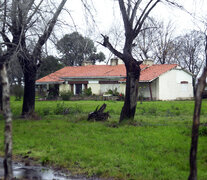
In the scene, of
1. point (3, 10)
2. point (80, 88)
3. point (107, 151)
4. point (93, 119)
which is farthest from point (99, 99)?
point (107, 151)

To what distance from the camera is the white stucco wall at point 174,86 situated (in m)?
34.2

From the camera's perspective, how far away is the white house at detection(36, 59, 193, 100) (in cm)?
3406

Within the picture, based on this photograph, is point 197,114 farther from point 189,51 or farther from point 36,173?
point 189,51

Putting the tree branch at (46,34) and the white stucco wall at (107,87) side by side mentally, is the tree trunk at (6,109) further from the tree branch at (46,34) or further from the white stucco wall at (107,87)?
the white stucco wall at (107,87)

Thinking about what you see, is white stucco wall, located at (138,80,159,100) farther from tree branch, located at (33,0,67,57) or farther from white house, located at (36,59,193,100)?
tree branch, located at (33,0,67,57)

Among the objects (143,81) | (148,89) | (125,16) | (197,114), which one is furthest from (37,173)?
(148,89)

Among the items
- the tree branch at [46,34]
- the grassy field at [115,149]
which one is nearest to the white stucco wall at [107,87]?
the tree branch at [46,34]

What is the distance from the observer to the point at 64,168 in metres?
7.64

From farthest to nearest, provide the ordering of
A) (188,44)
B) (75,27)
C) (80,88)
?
(188,44) < (80,88) < (75,27)

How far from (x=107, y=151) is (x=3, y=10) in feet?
28.0

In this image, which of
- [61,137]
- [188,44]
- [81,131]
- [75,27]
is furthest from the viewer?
[188,44]

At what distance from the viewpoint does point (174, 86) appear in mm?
35594

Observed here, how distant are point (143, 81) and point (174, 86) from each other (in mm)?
4670

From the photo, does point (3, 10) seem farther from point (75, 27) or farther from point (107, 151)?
point (107, 151)
